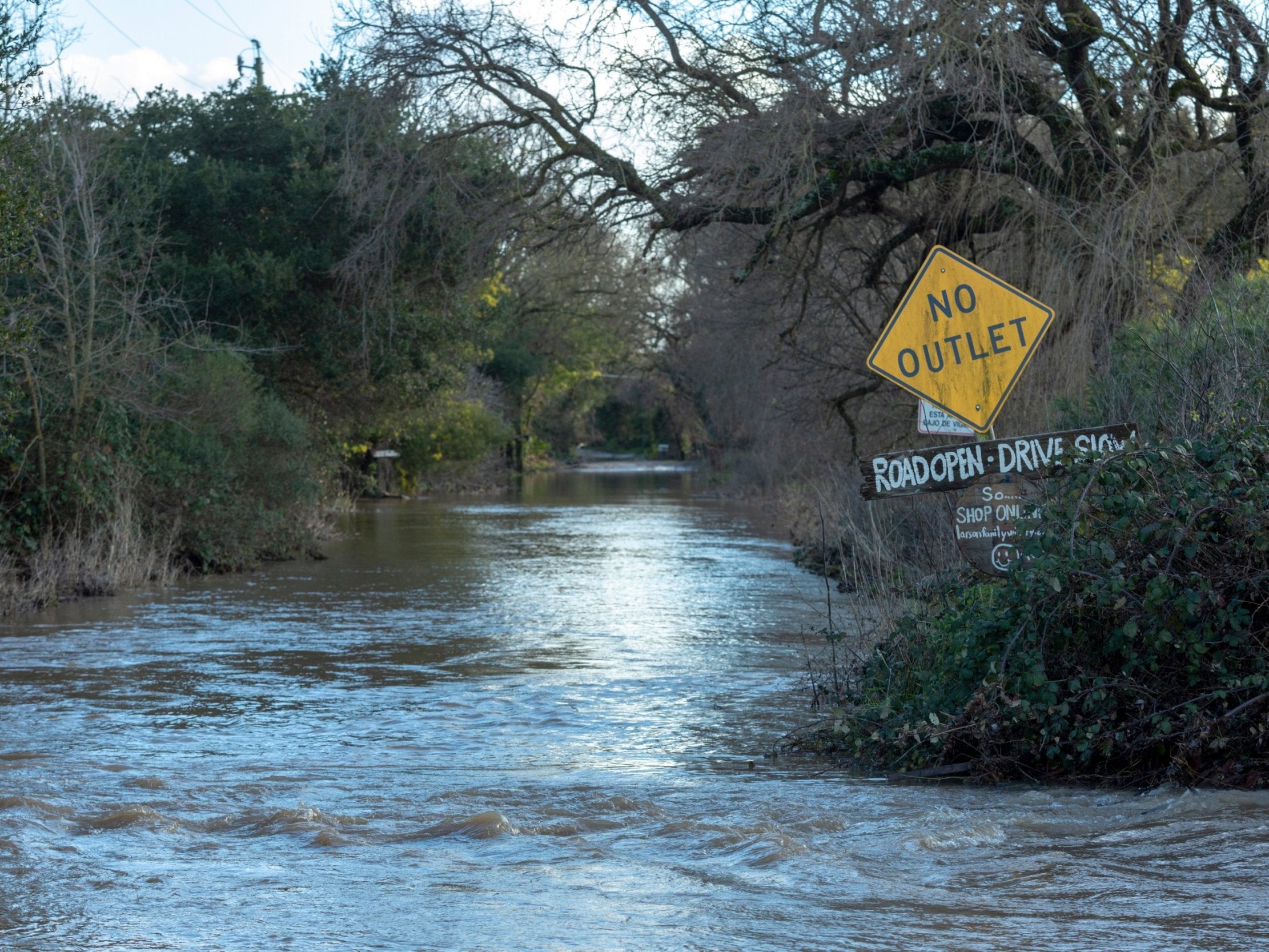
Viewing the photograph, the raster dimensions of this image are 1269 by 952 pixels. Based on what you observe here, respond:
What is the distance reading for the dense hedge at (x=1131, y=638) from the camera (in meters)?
7.17

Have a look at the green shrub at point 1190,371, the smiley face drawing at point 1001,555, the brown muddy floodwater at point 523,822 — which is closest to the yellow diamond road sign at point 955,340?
the smiley face drawing at point 1001,555

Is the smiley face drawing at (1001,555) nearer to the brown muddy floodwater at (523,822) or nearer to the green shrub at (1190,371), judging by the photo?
the green shrub at (1190,371)

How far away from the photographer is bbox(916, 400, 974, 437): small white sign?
919cm

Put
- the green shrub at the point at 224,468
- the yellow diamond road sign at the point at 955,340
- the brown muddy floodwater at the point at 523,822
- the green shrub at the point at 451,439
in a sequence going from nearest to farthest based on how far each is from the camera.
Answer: the brown muddy floodwater at the point at 523,822
the yellow diamond road sign at the point at 955,340
the green shrub at the point at 224,468
the green shrub at the point at 451,439

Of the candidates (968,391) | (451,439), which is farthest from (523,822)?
(451,439)

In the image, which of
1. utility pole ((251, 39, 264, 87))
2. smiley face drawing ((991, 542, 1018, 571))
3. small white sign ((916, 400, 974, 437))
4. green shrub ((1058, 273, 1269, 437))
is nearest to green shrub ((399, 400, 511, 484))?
utility pole ((251, 39, 264, 87))

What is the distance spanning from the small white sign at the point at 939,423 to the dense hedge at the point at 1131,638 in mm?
1302

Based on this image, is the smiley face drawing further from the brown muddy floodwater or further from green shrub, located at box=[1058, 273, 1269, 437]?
the brown muddy floodwater

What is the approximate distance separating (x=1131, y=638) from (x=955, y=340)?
2578mm

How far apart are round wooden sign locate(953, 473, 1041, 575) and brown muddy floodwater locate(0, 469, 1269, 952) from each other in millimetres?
1560

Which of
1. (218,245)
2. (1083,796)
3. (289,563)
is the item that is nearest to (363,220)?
(218,245)

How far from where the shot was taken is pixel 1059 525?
25.4ft

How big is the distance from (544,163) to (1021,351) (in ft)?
35.5

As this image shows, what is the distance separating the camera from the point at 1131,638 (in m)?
7.28
